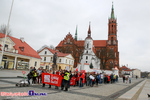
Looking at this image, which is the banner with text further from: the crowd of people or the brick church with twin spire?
the brick church with twin spire

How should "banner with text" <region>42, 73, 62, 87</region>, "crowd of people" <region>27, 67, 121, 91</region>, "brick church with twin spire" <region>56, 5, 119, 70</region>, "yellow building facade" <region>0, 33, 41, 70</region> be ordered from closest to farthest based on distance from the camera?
1. "crowd of people" <region>27, 67, 121, 91</region>
2. "banner with text" <region>42, 73, 62, 87</region>
3. "yellow building facade" <region>0, 33, 41, 70</region>
4. "brick church with twin spire" <region>56, 5, 119, 70</region>

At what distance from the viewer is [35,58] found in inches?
1505

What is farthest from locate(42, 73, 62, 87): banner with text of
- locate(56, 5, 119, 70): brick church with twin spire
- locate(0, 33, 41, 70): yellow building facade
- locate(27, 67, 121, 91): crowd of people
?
locate(56, 5, 119, 70): brick church with twin spire

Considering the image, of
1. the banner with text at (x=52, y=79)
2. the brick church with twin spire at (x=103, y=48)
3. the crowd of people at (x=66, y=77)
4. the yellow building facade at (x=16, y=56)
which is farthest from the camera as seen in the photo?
the brick church with twin spire at (x=103, y=48)

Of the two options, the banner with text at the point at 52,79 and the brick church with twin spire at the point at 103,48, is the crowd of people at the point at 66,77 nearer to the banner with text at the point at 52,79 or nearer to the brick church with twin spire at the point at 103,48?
the banner with text at the point at 52,79

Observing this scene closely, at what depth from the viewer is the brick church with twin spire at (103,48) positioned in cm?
6112

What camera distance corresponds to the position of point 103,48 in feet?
253

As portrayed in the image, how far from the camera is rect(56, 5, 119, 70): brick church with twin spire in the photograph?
201ft

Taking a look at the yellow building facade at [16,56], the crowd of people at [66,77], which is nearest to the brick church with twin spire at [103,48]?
the yellow building facade at [16,56]

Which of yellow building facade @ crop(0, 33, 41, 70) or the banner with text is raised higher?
yellow building facade @ crop(0, 33, 41, 70)

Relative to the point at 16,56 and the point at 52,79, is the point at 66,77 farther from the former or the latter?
the point at 16,56

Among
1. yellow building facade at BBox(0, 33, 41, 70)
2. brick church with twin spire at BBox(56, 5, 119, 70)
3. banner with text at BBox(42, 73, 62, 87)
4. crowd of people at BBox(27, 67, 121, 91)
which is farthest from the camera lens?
brick church with twin spire at BBox(56, 5, 119, 70)

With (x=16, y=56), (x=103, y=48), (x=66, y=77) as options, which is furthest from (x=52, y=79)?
(x=103, y=48)

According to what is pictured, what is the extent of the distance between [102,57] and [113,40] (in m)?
21.1
